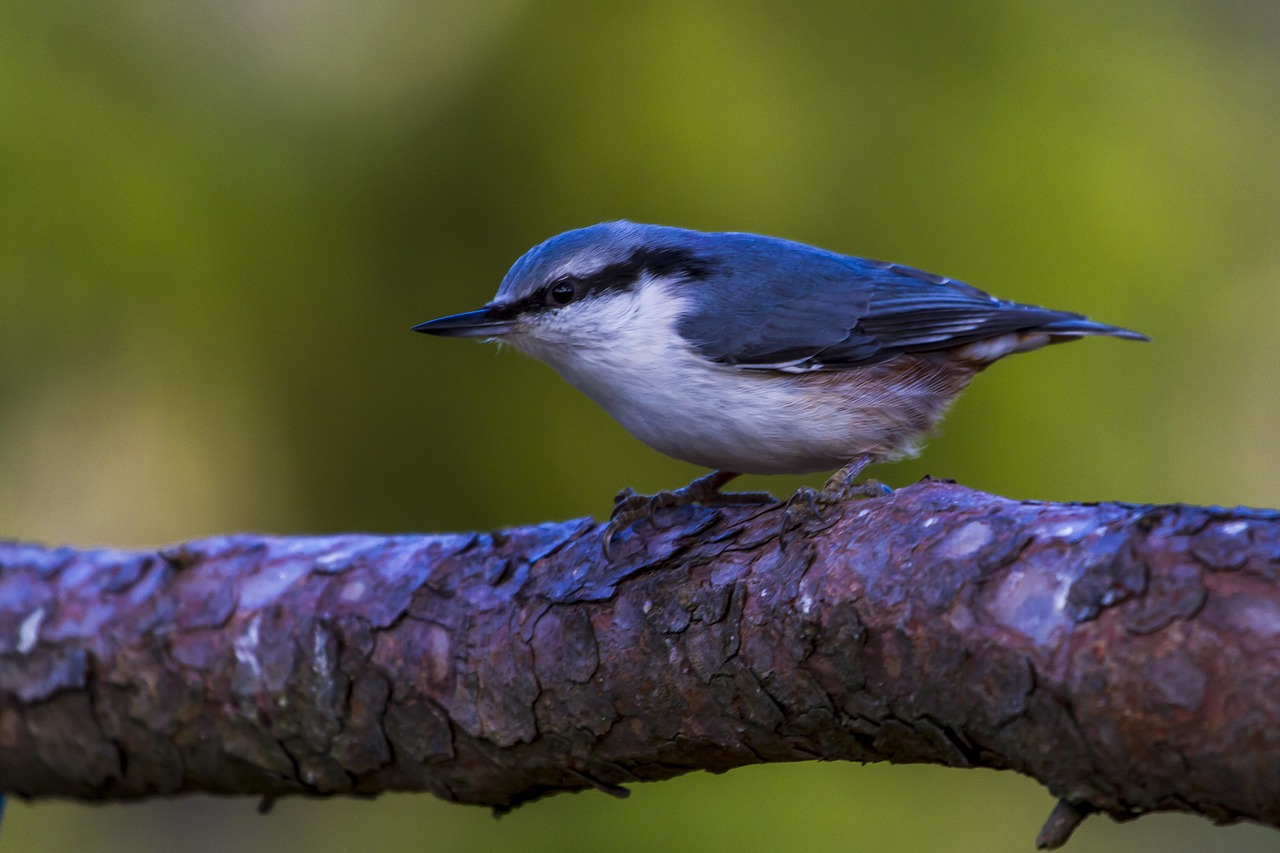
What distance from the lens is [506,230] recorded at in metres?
3.06

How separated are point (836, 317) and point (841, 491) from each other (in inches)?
18.8

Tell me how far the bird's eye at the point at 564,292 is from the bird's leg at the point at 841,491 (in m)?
0.65

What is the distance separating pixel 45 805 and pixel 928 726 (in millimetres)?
2754

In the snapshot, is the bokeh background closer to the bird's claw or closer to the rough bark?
the rough bark

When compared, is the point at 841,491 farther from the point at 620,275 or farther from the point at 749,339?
the point at 620,275

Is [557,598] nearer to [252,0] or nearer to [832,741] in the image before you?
[832,741]

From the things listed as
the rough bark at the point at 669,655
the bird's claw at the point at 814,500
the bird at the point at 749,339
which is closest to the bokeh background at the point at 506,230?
the bird at the point at 749,339

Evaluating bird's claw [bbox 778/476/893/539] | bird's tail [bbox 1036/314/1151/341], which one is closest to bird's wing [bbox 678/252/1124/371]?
bird's tail [bbox 1036/314/1151/341]

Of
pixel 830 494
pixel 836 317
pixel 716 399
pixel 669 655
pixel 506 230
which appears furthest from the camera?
pixel 506 230

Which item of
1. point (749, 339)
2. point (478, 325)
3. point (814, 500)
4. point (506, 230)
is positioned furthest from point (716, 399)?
point (506, 230)

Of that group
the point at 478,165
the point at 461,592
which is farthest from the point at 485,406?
the point at 461,592

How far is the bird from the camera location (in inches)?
81.7

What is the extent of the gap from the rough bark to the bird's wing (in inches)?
17.1

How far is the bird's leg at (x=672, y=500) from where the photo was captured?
1.89 m
